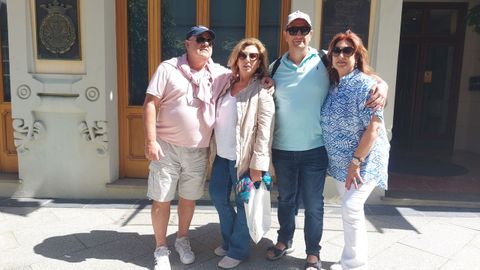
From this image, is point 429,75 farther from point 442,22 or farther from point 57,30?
point 57,30

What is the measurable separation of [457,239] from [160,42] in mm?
3913

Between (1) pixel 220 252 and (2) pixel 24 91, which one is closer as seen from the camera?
(1) pixel 220 252

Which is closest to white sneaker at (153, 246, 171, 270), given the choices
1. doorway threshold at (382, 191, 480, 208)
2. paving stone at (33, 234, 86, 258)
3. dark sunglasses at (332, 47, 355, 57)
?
paving stone at (33, 234, 86, 258)

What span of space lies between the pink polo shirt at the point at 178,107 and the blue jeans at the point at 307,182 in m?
0.63

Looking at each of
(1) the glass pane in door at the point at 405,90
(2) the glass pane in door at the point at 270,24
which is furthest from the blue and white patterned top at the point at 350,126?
(1) the glass pane in door at the point at 405,90

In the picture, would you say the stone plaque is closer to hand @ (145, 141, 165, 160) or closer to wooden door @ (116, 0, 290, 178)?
wooden door @ (116, 0, 290, 178)

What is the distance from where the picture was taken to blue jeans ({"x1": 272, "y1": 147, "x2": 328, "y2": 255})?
303cm

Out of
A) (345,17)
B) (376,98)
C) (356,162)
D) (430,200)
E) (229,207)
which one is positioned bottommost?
(430,200)

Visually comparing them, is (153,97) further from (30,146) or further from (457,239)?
(457,239)

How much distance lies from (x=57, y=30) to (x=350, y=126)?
3611 millimetres

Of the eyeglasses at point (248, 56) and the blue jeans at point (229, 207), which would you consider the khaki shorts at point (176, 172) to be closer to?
the blue jeans at point (229, 207)

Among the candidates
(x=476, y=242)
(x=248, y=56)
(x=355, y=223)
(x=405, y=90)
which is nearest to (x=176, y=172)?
(x=248, y=56)

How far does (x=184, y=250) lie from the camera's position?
11.2 feet

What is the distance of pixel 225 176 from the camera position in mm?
3184
